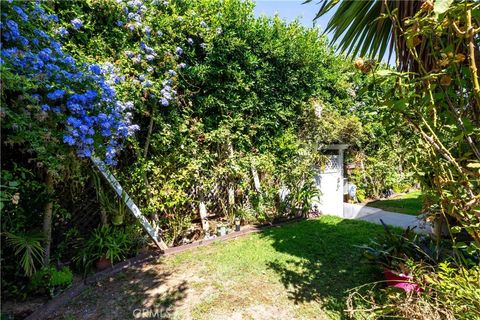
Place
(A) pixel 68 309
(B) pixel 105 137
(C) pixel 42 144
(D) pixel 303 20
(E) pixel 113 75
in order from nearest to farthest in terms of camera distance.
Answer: (C) pixel 42 144 < (A) pixel 68 309 < (B) pixel 105 137 < (E) pixel 113 75 < (D) pixel 303 20

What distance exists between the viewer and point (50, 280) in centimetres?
294

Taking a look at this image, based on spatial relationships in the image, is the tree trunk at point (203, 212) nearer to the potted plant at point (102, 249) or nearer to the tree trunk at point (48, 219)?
the potted plant at point (102, 249)

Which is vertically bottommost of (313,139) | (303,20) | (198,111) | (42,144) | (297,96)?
(42,144)

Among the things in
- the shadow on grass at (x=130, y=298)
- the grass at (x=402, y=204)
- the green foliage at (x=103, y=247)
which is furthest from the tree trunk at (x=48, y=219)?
the grass at (x=402, y=204)

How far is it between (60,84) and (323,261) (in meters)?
3.85

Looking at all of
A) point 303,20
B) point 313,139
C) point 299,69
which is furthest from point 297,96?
point 303,20

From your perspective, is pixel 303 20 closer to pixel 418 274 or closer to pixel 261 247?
pixel 261 247

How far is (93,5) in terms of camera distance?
3611 mm

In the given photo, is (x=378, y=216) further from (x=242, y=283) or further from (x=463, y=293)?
(x=463, y=293)

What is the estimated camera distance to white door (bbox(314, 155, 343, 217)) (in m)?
6.49

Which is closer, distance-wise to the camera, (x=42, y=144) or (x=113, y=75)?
(x=42, y=144)

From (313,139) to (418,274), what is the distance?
422 cm

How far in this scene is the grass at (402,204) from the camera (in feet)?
22.8

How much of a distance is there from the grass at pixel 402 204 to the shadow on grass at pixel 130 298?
6.15 m
